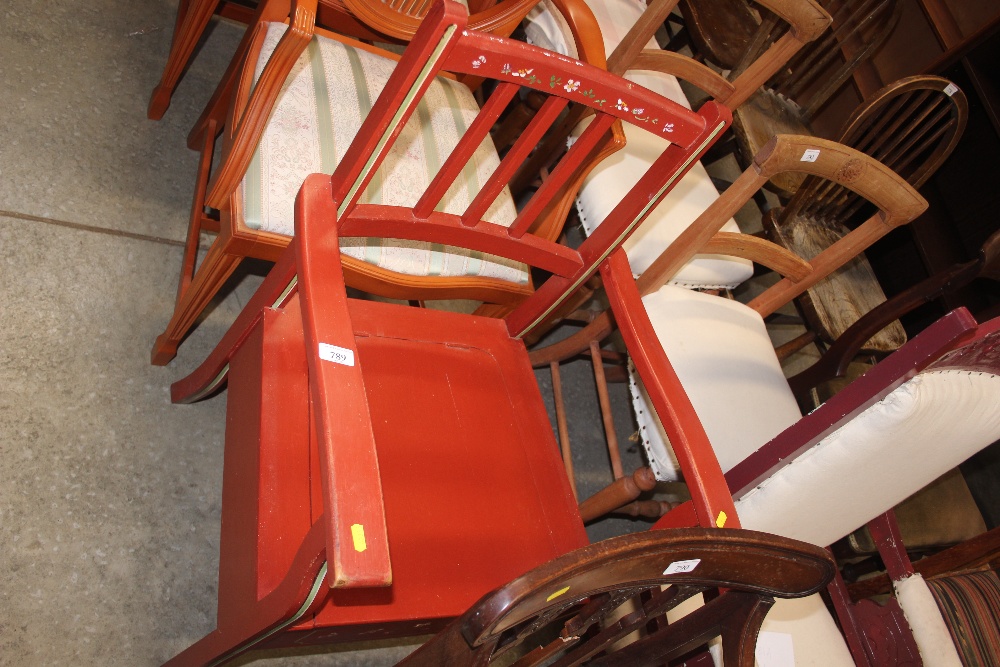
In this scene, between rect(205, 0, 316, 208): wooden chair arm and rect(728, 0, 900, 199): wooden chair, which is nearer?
rect(205, 0, 316, 208): wooden chair arm

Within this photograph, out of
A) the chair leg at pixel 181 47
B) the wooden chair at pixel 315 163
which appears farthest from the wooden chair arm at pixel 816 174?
the chair leg at pixel 181 47

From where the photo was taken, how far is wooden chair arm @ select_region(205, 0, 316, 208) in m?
1.04

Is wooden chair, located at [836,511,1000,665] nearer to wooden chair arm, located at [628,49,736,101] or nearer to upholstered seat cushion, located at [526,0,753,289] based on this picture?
upholstered seat cushion, located at [526,0,753,289]

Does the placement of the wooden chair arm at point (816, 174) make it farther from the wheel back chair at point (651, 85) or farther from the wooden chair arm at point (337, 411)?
the wooden chair arm at point (337, 411)

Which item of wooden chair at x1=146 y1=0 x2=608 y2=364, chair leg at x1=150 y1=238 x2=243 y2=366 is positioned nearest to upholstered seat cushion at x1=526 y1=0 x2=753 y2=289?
wooden chair at x1=146 y1=0 x2=608 y2=364

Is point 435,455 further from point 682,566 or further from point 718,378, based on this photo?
point 718,378

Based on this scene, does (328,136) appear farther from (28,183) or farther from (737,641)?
(737,641)

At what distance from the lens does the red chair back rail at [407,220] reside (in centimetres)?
77

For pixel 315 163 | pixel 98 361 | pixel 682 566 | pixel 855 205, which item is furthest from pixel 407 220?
pixel 855 205

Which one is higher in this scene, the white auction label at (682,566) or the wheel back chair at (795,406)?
the wheel back chair at (795,406)

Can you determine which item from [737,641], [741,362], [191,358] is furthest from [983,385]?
[191,358]

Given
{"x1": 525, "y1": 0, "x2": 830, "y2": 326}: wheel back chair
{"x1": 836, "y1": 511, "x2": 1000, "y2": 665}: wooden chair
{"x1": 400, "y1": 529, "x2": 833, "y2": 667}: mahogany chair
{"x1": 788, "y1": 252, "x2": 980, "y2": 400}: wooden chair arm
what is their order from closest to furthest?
{"x1": 400, "y1": 529, "x2": 833, "y2": 667}: mahogany chair → {"x1": 836, "y1": 511, "x2": 1000, "y2": 665}: wooden chair → {"x1": 525, "y1": 0, "x2": 830, "y2": 326}: wheel back chair → {"x1": 788, "y1": 252, "x2": 980, "y2": 400}: wooden chair arm

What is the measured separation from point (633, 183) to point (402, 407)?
0.87m

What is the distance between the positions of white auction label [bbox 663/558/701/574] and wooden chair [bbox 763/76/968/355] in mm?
1519
